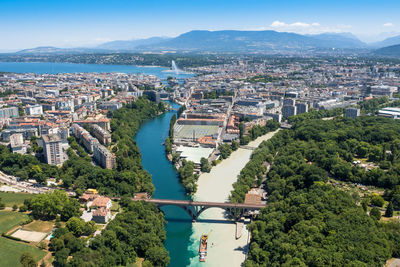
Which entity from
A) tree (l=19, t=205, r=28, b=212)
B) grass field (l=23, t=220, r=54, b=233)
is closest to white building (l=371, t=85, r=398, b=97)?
grass field (l=23, t=220, r=54, b=233)

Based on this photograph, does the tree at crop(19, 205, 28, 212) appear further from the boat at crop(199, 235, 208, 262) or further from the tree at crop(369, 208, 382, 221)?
the tree at crop(369, 208, 382, 221)

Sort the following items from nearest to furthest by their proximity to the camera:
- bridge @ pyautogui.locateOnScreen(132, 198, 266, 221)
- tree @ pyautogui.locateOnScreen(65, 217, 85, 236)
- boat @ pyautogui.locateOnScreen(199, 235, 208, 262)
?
boat @ pyautogui.locateOnScreen(199, 235, 208, 262)
tree @ pyautogui.locateOnScreen(65, 217, 85, 236)
bridge @ pyautogui.locateOnScreen(132, 198, 266, 221)

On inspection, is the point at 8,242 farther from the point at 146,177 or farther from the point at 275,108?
the point at 275,108

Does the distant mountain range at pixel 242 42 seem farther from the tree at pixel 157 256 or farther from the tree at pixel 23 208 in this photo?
the tree at pixel 157 256

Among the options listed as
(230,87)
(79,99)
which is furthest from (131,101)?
(230,87)

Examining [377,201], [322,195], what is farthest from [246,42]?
[322,195]

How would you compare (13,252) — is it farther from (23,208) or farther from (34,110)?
(34,110)

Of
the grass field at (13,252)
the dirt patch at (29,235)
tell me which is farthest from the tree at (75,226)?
the grass field at (13,252)

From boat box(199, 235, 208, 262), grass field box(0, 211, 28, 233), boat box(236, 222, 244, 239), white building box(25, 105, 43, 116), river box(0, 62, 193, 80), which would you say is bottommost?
boat box(199, 235, 208, 262)
